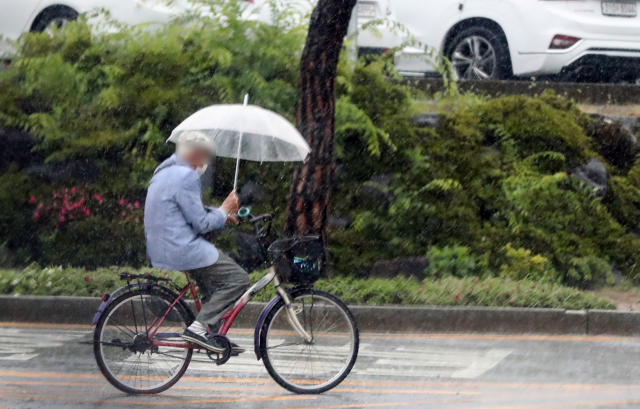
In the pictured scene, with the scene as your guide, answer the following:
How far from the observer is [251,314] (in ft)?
27.7

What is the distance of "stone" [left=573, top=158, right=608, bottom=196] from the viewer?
37.9 ft

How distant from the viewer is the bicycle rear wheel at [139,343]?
5832 millimetres

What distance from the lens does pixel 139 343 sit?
231 inches

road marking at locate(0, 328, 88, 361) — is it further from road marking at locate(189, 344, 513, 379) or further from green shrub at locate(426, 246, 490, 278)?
green shrub at locate(426, 246, 490, 278)

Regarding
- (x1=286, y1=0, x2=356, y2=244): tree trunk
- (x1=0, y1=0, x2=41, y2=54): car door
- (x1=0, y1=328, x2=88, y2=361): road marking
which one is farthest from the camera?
(x1=0, y1=0, x2=41, y2=54): car door

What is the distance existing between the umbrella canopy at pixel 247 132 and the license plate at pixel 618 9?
7.27m

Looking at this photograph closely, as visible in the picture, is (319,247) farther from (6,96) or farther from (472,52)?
(472,52)

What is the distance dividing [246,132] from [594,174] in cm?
677

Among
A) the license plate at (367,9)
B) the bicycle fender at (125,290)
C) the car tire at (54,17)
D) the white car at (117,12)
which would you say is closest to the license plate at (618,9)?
the white car at (117,12)

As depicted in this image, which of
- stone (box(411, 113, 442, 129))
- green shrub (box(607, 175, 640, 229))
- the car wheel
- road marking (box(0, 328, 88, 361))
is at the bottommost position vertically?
road marking (box(0, 328, 88, 361))

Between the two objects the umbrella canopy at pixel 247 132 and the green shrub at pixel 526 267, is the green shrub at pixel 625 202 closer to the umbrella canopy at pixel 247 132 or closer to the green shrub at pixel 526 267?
the green shrub at pixel 526 267

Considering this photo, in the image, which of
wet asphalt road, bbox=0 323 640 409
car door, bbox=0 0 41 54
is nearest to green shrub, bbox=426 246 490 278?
wet asphalt road, bbox=0 323 640 409

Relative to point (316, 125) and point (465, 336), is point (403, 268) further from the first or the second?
point (316, 125)

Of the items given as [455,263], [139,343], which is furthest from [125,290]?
[455,263]
